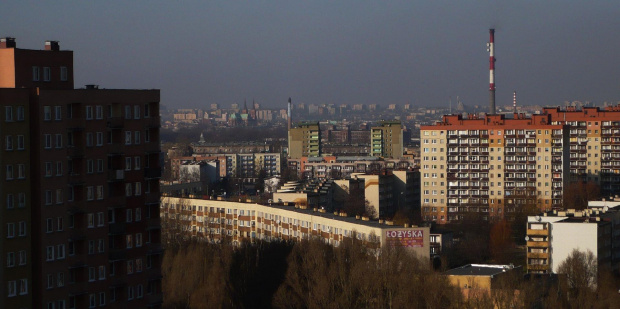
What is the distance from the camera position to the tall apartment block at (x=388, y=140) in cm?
5234

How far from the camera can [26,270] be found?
870 centimetres

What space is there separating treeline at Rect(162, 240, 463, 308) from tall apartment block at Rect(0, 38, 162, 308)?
9.73 feet

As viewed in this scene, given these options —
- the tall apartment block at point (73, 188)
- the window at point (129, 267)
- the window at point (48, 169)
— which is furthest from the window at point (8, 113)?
the window at point (129, 267)

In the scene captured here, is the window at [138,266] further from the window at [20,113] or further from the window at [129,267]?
the window at [20,113]

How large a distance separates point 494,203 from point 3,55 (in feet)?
63.9

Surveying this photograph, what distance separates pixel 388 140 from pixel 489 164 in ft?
82.2

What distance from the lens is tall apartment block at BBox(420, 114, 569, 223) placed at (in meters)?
27.2

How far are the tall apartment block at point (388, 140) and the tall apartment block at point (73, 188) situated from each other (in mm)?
42566

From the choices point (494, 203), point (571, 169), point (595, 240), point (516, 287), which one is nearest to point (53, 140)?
point (516, 287)

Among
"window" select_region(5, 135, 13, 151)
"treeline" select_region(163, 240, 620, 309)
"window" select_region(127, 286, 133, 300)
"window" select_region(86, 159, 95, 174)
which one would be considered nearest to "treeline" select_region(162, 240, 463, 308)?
"treeline" select_region(163, 240, 620, 309)

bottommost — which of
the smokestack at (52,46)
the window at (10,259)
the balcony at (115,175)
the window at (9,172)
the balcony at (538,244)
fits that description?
the balcony at (538,244)

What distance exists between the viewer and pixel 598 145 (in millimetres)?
30203

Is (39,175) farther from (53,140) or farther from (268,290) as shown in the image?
(268,290)

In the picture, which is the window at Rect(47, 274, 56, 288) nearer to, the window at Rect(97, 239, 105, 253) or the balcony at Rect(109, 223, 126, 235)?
the window at Rect(97, 239, 105, 253)
